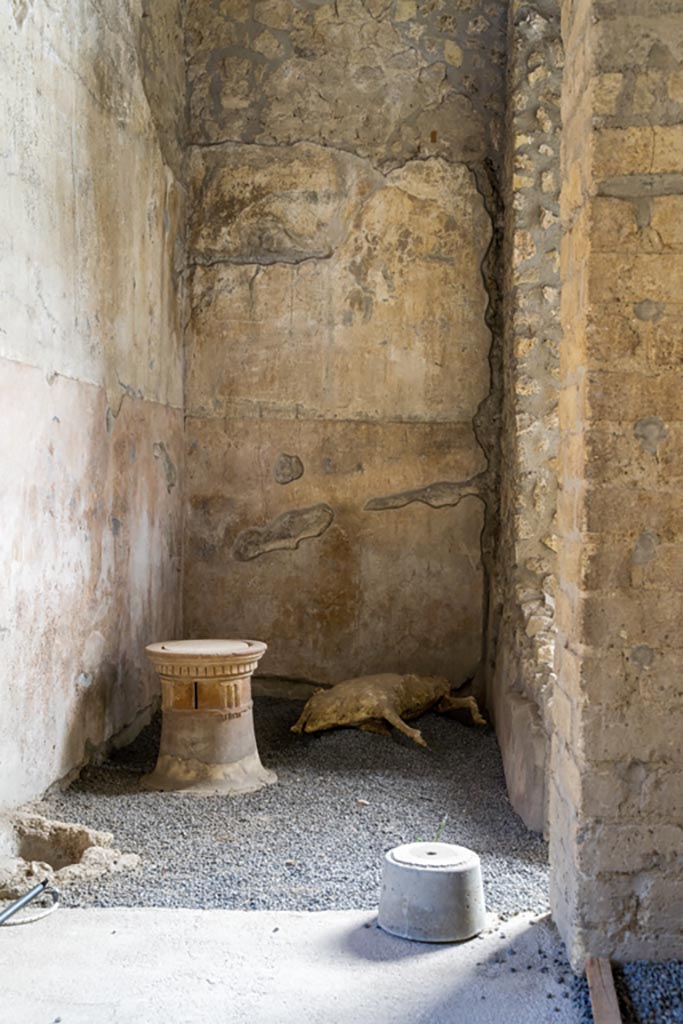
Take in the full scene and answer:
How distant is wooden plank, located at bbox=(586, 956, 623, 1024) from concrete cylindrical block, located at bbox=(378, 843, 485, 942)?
39cm

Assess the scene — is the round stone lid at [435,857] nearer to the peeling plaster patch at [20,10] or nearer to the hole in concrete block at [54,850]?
the hole in concrete block at [54,850]

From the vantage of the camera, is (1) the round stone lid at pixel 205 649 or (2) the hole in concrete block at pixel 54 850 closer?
(2) the hole in concrete block at pixel 54 850

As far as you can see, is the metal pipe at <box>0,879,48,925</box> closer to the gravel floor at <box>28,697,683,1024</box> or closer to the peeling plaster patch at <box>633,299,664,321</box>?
the gravel floor at <box>28,697,683,1024</box>

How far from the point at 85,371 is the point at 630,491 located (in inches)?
105

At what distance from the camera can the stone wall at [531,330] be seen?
5.40 m

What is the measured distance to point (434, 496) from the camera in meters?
6.20

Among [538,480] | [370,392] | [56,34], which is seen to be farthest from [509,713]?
[56,34]

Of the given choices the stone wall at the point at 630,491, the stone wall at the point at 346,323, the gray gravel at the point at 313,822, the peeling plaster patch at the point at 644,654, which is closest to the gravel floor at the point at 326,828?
the gray gravel at the point at 313,822

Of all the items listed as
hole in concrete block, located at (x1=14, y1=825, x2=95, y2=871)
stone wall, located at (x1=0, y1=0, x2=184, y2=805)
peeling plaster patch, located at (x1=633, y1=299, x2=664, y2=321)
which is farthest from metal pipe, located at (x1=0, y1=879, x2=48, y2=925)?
peeling plaster patch, located at (x1=633, y1=299, x2=664, y2=321)

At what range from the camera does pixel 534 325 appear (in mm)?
5496

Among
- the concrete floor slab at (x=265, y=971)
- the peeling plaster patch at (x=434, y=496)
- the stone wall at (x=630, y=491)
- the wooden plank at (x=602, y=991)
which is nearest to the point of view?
the wooden plank at (x=602, y=991)

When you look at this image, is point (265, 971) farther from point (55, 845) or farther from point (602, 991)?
point (55, 845)

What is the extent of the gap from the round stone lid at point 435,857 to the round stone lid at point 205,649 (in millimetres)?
1714

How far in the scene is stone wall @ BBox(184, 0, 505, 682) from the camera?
6203 mm
